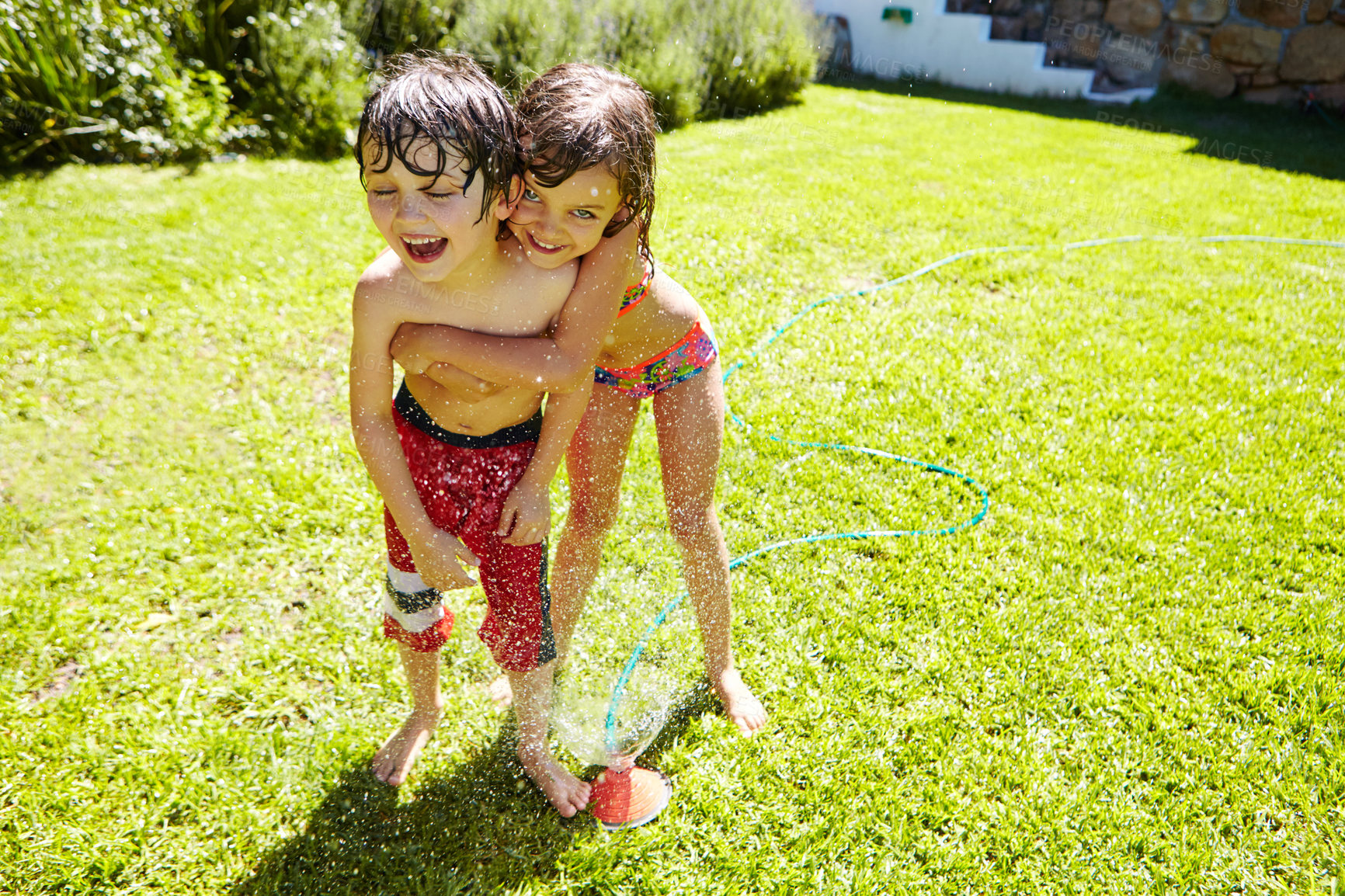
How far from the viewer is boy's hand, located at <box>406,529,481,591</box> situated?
5.44ft

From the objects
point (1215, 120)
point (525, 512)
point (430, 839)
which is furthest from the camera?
point (1215, 120)

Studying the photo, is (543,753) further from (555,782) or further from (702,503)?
(702,503)

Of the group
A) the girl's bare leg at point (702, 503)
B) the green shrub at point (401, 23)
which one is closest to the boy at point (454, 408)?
the girl's bare leg at point (702, 503)

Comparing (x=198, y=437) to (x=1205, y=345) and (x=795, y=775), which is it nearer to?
(x=795, y=775)

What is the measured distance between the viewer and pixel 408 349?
1525mm

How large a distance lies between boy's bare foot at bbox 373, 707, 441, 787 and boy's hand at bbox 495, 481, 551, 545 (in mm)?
690

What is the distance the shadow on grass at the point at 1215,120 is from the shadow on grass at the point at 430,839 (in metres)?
8.16

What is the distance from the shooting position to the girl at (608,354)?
4.77 feet

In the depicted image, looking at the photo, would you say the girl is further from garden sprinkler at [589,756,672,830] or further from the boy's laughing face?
garden sprinkler at [589,756,672,830]

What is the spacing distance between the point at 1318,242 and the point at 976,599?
459 centimetres

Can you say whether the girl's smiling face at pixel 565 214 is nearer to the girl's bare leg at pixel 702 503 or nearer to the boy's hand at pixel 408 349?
the boy's hand at pixel 408 349

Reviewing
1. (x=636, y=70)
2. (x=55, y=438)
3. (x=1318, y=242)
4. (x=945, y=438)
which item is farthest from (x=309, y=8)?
(x=1318, y=242)

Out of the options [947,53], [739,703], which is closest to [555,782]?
[739,703]

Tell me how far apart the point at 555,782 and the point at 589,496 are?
0.69 m
